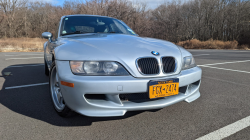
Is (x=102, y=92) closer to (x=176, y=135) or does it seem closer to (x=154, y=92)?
(x=154, y=92)

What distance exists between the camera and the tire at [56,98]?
2173 millimetres

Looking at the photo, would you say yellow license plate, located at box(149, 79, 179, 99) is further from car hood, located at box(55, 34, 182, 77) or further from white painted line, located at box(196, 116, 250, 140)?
white painted line, located at box(196, 116, 250, 140)

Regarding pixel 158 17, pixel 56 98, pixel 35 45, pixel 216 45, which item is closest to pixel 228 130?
pixel 56 98

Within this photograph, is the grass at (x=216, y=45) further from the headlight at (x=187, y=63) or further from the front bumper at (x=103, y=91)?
the front bumper at (x=103, y=91)

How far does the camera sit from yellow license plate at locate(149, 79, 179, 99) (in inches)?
73.4

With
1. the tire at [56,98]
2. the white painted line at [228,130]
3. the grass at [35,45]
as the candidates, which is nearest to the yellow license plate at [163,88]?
the white painted line at [228,130]

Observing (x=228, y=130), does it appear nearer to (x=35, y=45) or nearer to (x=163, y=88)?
(x=163, y=88)

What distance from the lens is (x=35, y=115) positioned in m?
2.35

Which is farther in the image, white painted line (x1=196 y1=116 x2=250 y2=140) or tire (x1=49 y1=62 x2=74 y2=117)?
tire (x1=49 y1=62 x2=74 y2=117)

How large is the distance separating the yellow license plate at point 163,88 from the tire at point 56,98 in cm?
103

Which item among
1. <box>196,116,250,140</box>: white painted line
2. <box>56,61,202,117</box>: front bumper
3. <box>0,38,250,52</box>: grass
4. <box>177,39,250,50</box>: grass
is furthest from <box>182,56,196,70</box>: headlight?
<box>177,39,250,50</box>: grass

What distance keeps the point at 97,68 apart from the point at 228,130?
62.5 inches

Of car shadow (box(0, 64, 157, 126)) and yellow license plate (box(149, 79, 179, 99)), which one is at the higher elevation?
yellow license plate (box(149, 79, 179, 99))

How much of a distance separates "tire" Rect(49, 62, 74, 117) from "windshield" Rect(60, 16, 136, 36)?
0.93m
